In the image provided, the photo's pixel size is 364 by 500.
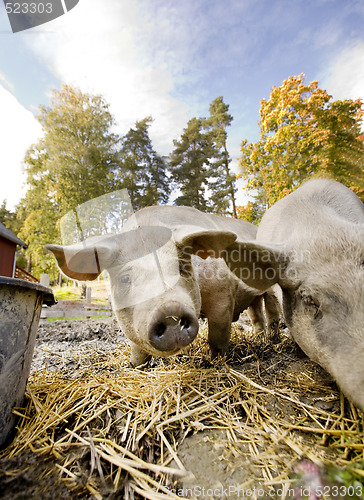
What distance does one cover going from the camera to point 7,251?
14.1m

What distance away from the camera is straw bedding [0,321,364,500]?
48.0 inches

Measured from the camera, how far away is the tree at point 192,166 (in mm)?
14680

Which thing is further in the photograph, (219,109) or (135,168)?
(219,109)

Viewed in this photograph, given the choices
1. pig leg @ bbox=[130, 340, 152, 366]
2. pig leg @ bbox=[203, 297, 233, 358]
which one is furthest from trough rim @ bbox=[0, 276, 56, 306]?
pig leg @ bbox=[203, 297, 233, 358]

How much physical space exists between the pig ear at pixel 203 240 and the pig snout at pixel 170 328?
1.83ft

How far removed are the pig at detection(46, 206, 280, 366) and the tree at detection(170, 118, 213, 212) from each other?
36.4 ft

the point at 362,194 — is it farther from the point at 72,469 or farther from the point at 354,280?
the point at 72,469

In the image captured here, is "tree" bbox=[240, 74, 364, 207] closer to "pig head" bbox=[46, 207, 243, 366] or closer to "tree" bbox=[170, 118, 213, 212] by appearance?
"tree" bbox=[170, 118, 213, 212]

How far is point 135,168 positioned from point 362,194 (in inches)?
388

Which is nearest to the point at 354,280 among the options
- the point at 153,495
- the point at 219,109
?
the point at 153,495

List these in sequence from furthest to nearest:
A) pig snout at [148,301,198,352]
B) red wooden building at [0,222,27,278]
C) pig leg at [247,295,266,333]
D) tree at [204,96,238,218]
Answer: tree at [204,96,238,218], red wooden building at [0,222,27,278], pig leg at [247,295,266,333], pig snout at [148,301,198,352]

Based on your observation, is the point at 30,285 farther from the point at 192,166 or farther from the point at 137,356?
the point at 192,166

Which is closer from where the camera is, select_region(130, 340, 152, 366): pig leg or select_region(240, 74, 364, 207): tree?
select_region(130, 340, 152, 366): pig leg

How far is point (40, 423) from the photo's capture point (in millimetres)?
1659
